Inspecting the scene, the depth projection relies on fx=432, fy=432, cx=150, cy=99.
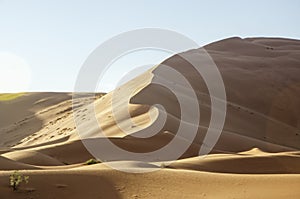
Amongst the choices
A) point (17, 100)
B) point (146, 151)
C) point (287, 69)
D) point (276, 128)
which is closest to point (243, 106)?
point (276, 128)

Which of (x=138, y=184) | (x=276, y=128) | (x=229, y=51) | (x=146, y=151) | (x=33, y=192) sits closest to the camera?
(x=33, y=192)

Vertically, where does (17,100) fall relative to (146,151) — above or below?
above

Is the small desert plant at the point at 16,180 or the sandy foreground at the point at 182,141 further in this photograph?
the sandy foreground at the point at 182,141

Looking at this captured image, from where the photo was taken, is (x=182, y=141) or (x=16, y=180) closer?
(x=16, y=180)

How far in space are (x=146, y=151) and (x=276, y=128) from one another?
16.3 metres

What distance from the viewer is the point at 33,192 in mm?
A: 9281

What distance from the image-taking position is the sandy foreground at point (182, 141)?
1009 centimetres

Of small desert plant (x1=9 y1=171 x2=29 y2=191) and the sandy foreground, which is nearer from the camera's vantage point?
small desert plant (x1=9 y1=171 x2=29 y2=191)

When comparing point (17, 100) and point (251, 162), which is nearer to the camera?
point (251, 162)

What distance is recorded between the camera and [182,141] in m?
18.7

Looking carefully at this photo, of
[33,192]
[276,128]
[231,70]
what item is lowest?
[276,128]

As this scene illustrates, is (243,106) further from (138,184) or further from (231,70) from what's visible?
(138,184)

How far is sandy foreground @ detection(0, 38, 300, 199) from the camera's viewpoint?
1009 cm

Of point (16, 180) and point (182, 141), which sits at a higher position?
point (16, 180)
